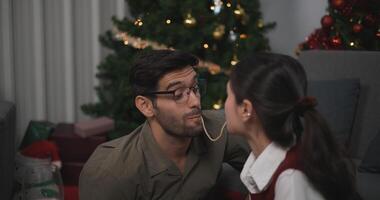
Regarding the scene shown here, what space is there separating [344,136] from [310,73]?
0.43 metres

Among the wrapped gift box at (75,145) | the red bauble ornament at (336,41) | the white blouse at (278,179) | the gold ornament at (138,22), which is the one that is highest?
the gold ornament at (138,22)

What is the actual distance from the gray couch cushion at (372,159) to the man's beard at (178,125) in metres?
0.93

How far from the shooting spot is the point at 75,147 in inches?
124

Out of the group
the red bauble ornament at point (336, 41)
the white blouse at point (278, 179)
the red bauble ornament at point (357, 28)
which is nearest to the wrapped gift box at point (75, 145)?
the red bauble ornament at point (336, 41)

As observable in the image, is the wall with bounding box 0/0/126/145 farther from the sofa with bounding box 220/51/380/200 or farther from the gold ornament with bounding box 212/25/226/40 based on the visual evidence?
the sofa with bounding box 220/51/380/200

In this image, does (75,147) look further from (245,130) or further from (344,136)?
(245,130)

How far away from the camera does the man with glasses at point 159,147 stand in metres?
1.57

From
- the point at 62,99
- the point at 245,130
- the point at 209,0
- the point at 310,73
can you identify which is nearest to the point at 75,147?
the point at 62,99

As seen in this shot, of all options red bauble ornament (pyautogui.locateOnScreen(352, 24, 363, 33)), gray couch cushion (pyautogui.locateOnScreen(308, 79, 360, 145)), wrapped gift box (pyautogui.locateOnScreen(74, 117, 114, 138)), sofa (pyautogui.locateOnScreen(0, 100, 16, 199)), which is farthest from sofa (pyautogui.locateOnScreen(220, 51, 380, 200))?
sofa (pyautogui.locateOnScreen(0, 100, 16, 199))

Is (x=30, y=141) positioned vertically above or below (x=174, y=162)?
below

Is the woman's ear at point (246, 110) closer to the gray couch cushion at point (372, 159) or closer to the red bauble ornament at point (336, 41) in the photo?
the gray couch cushion at point (372, 159)

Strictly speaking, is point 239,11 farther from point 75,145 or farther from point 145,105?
point 145,105

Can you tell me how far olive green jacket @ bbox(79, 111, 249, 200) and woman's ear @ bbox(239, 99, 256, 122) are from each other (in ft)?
1.44

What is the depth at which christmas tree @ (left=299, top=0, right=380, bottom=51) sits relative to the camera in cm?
299
